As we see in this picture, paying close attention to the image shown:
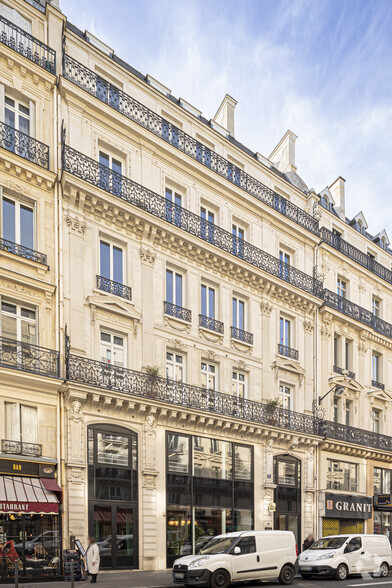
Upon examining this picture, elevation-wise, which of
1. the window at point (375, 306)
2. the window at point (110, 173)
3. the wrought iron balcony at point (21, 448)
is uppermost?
the window at point (110, 173)

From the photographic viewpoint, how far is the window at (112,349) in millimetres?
21402

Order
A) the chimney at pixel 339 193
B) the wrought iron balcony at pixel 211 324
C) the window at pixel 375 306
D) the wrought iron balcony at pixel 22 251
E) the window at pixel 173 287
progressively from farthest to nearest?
the chimney at pixel 339 193 → the window at pixel 375 306 → the wrought iron balcony at pixel 211 324 → the window at pixel 173 287 → the wrought iron balcony at pixel 22 251

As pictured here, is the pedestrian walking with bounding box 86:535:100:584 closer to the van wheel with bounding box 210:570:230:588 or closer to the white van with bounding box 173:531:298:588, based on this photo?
the white van with bounding box 173:531:298:588

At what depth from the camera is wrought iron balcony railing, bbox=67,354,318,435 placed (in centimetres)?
2023

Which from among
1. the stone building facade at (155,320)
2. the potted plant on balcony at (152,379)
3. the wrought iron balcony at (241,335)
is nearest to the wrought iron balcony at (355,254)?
the stone building facade at (155,320)

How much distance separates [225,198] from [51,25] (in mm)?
9770

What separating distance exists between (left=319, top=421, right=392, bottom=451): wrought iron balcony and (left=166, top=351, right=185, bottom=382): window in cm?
924

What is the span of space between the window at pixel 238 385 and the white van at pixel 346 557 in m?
6.52

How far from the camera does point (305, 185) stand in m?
34.5

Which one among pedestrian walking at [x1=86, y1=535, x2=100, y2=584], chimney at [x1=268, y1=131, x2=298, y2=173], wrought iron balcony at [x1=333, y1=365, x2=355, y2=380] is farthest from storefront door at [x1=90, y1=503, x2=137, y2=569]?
chimney at [x1=268, y1=131, x2=298, y2=173]

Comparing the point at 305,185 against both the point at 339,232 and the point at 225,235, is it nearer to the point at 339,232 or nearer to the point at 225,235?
the point at 339,232

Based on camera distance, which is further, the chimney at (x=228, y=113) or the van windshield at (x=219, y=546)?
the chimney at (x=228, y=113)

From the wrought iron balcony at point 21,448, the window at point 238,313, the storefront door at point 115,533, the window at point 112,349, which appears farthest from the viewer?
the window at point 238,313

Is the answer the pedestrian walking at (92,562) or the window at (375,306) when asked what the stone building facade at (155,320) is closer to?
the pedestrian walking at (92,562)
